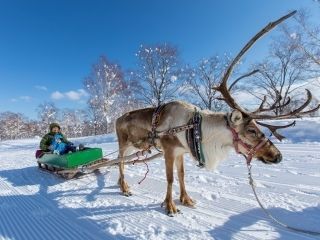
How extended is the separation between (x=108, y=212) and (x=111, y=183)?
2.23 metres

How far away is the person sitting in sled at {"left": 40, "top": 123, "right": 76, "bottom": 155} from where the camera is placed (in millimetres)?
8781

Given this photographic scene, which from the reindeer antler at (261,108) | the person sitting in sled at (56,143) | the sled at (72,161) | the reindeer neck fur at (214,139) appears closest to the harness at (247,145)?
the reindeer neck fur at (214,139)

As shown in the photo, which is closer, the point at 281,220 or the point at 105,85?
the point at 281,220

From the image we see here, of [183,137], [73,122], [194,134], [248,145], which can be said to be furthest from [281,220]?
[73,122]

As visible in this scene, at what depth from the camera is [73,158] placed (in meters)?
8.05

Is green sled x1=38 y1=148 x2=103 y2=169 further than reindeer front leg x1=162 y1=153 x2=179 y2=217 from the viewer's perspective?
Yes

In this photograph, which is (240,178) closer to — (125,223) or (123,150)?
(123,150)

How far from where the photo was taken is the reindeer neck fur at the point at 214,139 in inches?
190

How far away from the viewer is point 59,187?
7266mm

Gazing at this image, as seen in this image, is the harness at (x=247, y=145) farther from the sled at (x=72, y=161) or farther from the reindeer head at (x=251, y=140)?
the sled at (x=72, y=161)

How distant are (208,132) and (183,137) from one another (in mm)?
460

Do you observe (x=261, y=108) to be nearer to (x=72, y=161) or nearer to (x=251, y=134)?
(x=251, y=134)

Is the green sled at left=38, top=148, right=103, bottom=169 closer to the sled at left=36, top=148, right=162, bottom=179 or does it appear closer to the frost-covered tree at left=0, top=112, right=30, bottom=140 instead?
the sled at left=36, top=148, right=162, bottom=179

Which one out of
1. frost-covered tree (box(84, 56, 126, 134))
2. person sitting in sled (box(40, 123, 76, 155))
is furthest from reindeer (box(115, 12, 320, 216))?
frost-covered tree (box(84, 56, 126, 134))
